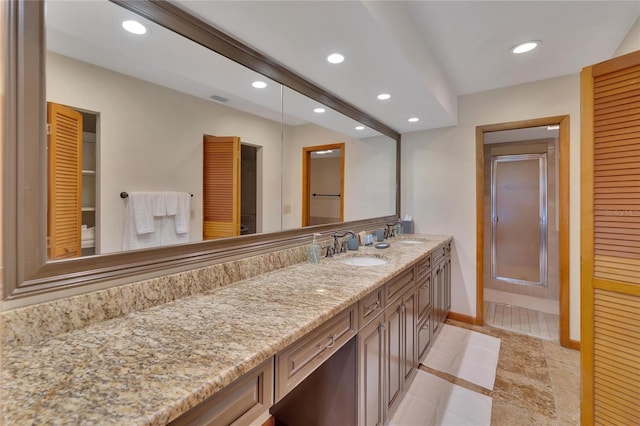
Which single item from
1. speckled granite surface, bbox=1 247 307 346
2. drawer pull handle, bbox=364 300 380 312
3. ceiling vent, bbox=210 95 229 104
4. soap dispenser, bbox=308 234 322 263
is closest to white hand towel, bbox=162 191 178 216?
speckled granite surface, bbox=1 247 307 346

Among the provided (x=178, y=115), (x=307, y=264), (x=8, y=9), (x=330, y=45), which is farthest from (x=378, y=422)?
(x=8, y=9)

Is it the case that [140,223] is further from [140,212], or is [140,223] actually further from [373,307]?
[373,307]

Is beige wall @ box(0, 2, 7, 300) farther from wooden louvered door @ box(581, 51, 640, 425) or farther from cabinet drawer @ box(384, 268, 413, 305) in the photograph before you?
wooden louvered door @ box(581, 51, 640, 425)

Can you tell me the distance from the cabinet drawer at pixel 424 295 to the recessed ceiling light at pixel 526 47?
188 centimetres

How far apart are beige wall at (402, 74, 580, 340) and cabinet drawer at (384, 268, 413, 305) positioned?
1.45m

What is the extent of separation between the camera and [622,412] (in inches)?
48.2

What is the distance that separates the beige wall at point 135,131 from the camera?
0.90 meters

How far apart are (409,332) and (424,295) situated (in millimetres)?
414

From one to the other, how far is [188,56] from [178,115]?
31 centimetres

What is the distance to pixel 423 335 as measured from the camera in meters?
2.15

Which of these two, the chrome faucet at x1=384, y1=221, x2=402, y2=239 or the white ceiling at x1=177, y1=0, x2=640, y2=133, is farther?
the chrome faucet at x1=384, y1=221, x2=402, y2=239

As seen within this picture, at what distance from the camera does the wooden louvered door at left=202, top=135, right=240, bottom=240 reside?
52.1 inches

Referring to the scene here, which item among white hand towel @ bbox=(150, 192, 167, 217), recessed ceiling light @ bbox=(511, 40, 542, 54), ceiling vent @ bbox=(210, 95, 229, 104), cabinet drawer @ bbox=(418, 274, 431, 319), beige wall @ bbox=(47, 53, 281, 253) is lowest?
cabinet drawer @ bbox=(418, 274, 431, 319)

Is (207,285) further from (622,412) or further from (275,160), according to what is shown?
(622,412)
